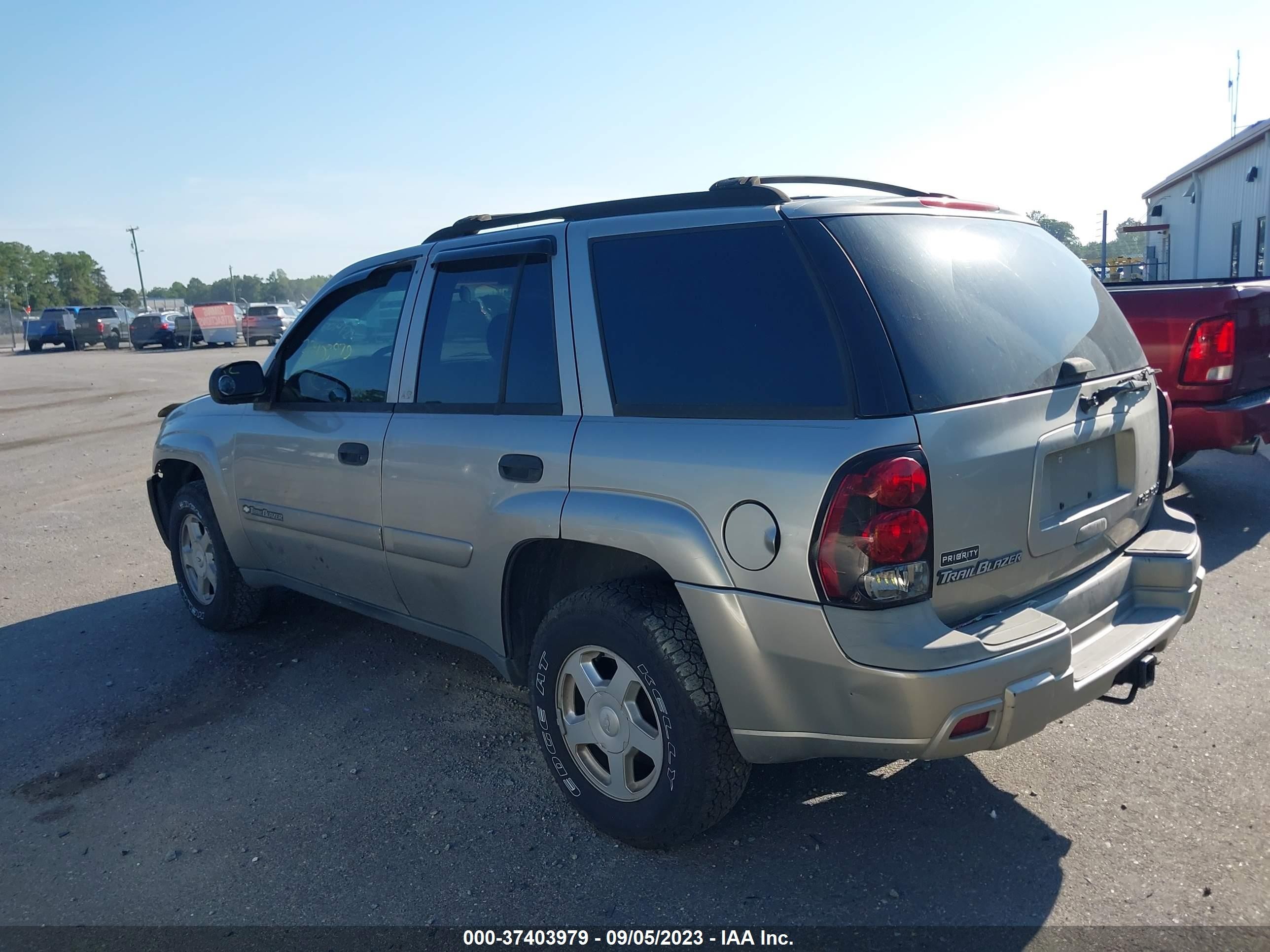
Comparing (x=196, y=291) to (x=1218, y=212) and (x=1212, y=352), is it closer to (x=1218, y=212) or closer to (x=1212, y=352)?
(x=1218, y=212)

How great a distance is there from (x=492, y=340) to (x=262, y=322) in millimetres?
40697

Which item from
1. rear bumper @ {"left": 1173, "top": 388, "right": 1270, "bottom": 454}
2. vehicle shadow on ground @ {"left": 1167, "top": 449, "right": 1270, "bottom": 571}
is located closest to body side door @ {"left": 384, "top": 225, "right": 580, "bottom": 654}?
vehicle shadow on ground @ {"left": 1167, "top": 449, "right": 1270, "bottom": 571}

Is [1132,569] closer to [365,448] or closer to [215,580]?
[365,448]

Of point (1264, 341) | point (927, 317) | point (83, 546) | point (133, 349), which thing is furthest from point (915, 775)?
point (133, 349)

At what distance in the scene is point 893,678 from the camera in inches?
99.3

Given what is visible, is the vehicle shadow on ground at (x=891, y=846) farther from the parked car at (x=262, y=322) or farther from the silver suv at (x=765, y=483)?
the parked car at (x=262, y=322)

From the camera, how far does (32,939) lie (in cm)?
289

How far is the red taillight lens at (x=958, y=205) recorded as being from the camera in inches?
123

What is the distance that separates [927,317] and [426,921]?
7.41 feet

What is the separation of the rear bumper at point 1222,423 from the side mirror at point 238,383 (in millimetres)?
5421

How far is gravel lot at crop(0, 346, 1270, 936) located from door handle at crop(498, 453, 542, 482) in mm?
1167

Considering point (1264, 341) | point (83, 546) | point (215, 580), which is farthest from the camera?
point (83, 546)

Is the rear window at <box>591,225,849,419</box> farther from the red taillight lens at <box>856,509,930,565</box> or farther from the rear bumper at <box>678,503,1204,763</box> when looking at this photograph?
the rear bumper at <box>678,503,1204,763</box>

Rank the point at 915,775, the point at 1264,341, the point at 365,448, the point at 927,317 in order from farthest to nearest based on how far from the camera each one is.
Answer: the point at 1264,341, the point at 365,448, the point at 915,775, the point at 927,317
